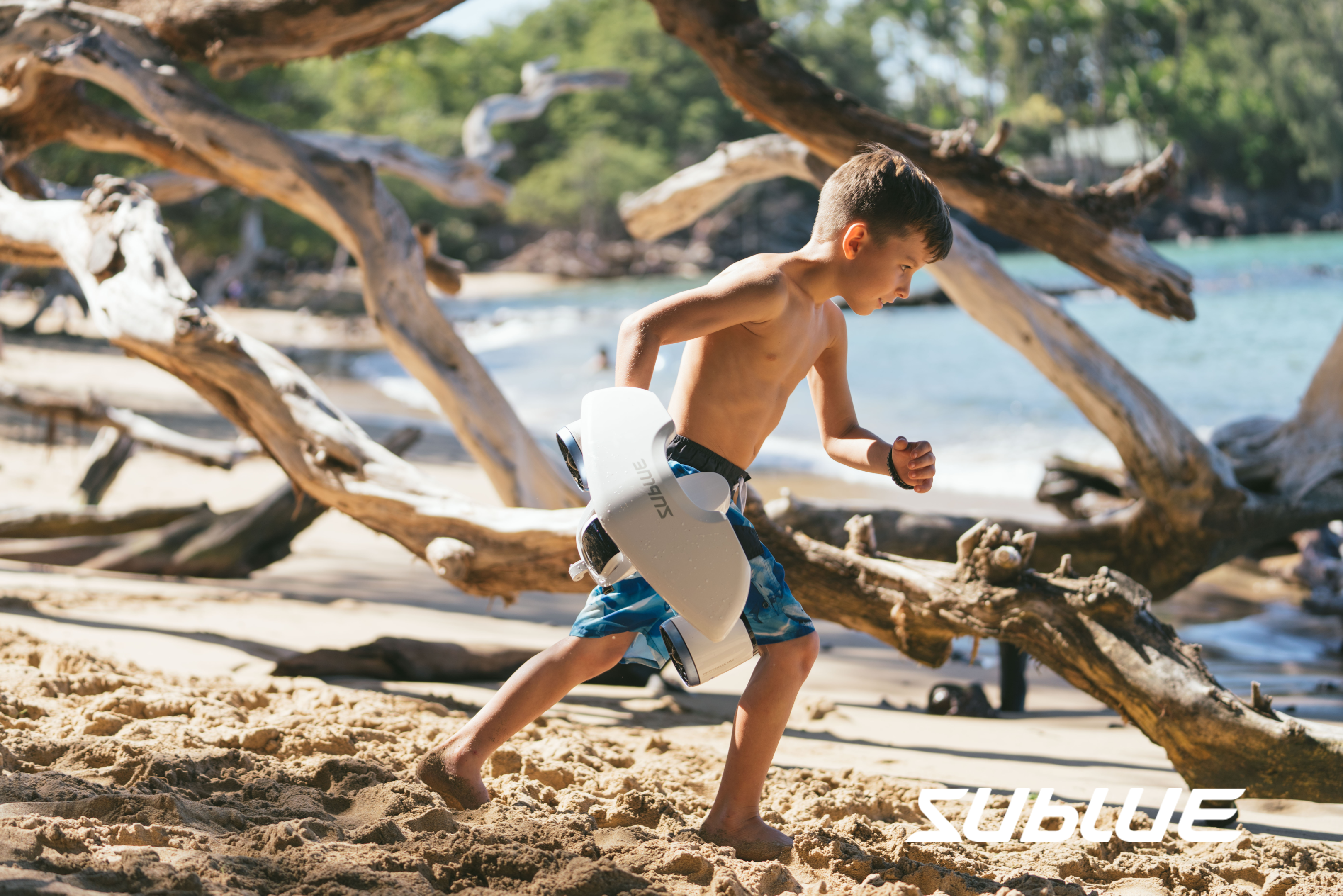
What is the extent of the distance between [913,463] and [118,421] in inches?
207

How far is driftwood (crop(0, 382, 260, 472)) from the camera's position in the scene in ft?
19.8

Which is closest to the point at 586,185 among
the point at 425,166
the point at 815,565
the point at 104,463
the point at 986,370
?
the point at 986,370

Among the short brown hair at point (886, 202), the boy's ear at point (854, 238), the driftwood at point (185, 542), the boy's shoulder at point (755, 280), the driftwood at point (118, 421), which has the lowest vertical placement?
the driftwood at point (185, 542)

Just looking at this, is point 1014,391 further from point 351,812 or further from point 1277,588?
point 351,812

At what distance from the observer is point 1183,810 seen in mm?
2881

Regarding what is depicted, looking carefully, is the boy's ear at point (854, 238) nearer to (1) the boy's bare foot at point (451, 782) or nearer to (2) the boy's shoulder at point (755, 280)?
(2) the boy's shoulder at point (755, 280)

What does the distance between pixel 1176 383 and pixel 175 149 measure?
16.3 m

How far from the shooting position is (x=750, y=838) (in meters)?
2.27

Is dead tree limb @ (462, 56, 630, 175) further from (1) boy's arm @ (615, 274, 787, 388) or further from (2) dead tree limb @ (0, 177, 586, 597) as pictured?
(1) boy's arm @ (615, 274, 787, 388)

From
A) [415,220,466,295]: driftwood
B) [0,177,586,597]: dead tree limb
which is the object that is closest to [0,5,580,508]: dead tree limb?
[415,220,466,295]: driftwood

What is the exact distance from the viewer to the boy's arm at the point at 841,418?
246 centimetres

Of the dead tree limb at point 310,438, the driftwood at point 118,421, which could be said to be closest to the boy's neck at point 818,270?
the dead tree limb at point 310,438

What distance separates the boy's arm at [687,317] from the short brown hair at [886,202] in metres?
0.19

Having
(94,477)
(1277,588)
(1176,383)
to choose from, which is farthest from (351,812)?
(1176,383)
